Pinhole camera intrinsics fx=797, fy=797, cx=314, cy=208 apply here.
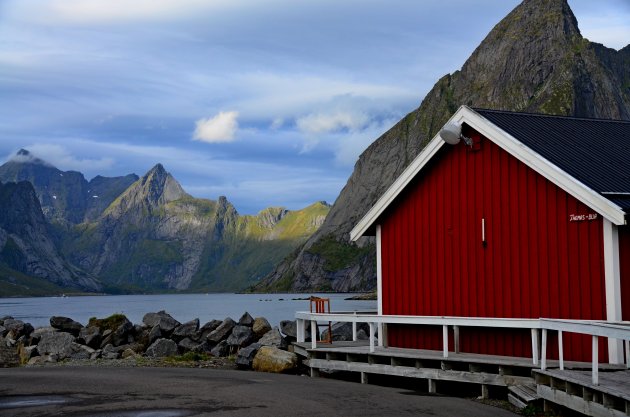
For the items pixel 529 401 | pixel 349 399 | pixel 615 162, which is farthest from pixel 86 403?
pixel 615 162

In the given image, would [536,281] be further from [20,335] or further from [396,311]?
[20,335]

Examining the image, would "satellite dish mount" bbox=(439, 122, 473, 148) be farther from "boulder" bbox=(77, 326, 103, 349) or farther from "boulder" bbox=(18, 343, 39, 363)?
"boulder" bbox=(77, 326, 103, 349)

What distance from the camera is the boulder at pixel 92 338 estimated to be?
3666cm

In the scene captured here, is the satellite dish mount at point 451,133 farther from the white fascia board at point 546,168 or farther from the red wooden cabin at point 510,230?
the white fascia board at point 546,168

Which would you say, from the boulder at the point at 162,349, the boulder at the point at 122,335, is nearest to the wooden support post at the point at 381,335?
the boulder at the point at 162,349

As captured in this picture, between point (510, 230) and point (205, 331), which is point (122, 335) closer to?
point (205, 331)

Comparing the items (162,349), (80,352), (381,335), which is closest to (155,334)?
(80,352)

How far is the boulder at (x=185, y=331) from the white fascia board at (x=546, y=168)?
19362mm

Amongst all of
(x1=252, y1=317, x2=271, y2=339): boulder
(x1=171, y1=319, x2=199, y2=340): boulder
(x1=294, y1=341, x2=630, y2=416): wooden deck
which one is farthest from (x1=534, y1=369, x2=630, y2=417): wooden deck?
(x1=171, y1=319, x2=199, y2=340): boulder

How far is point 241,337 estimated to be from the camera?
30688 millimetres

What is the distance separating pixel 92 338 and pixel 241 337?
959cm

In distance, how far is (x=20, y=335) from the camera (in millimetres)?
43375

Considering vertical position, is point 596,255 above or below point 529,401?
above

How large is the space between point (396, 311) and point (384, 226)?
7.90ft
